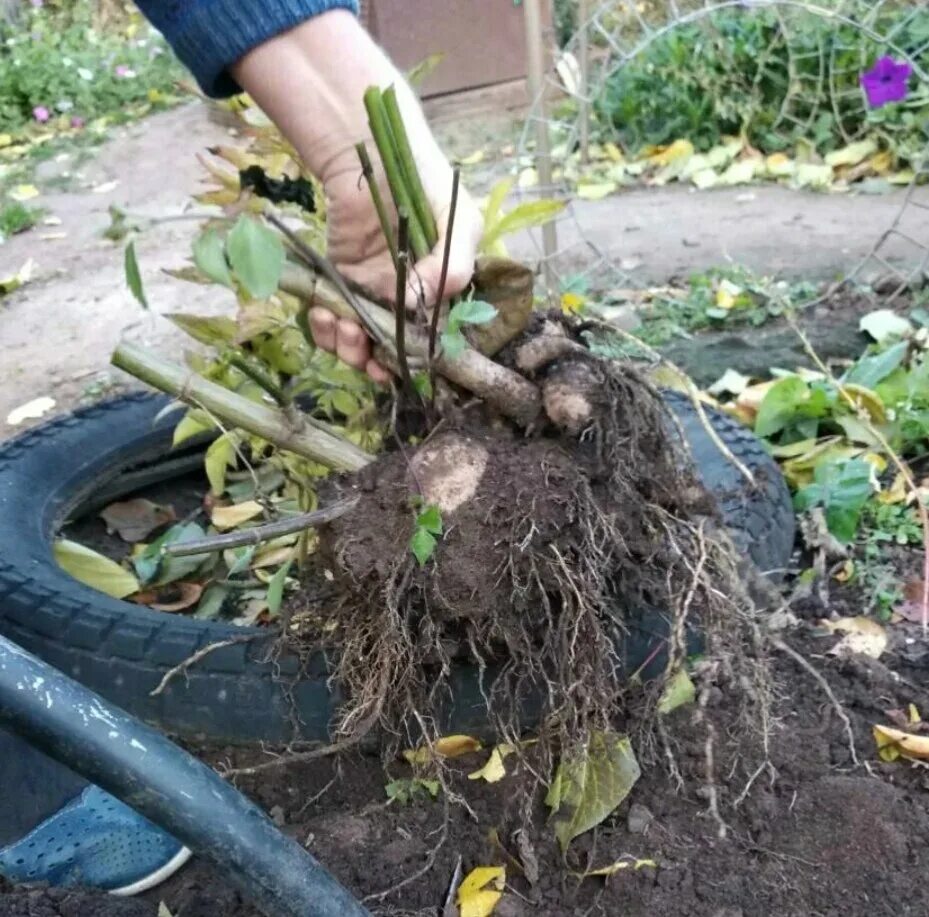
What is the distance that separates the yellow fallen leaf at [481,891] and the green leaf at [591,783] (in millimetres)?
87

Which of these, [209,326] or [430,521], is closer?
[430,521]

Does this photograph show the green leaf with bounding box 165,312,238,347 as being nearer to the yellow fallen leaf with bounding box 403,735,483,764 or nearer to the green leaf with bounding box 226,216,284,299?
the green leaf with bounding box 226,216,284,299

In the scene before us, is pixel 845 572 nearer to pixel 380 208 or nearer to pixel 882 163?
pixel 380 208

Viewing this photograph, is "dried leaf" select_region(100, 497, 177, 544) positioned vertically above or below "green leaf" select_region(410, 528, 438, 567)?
below

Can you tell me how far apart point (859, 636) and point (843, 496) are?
0.31m

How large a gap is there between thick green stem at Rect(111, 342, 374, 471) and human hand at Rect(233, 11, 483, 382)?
0.12 m

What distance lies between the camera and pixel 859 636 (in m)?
1.66

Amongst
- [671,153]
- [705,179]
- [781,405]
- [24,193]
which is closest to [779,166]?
[705,179]

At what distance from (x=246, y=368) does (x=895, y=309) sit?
2.13 m

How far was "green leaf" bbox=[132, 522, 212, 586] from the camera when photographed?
1939 millimetres

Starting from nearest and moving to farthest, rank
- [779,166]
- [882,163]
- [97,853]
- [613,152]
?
[97,853] → [882,163] → [779,166] → [613,152]

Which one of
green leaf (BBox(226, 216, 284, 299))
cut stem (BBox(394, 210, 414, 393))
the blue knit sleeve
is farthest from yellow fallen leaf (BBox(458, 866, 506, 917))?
the blue knit sleeve

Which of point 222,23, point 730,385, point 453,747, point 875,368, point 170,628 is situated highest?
point 222,23

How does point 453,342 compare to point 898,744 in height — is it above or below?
above
